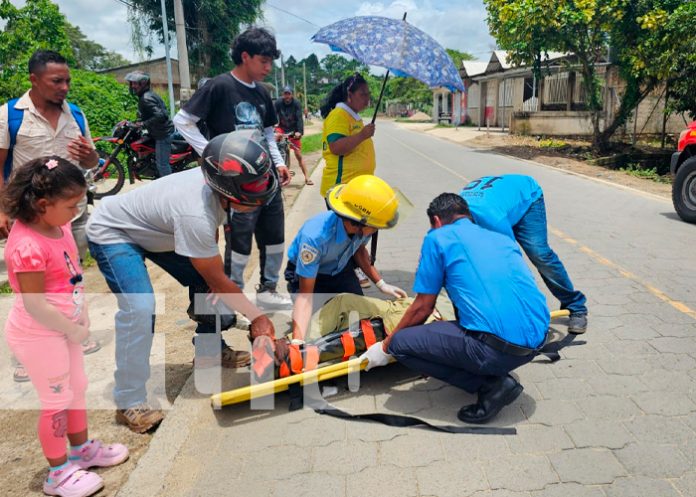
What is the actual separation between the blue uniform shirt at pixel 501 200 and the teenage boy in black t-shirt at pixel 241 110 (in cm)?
158

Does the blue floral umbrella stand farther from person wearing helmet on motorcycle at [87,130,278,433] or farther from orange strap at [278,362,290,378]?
orange strap at [278,362,290,378]

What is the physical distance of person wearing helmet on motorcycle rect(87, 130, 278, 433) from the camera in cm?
244

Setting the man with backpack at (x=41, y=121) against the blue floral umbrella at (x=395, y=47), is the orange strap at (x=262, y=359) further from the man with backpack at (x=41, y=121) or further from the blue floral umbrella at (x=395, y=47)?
the blue floral umbrella at (x=395, y=47)

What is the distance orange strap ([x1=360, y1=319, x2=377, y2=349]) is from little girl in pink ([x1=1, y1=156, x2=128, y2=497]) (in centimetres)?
154

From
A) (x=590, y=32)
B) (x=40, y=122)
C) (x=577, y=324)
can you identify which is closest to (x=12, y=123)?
(x=40, y=122)

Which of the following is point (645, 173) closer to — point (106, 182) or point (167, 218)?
point (106, 182)

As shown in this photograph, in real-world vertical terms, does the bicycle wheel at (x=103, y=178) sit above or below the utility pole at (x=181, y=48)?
below

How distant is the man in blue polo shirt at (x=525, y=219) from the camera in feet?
11.3

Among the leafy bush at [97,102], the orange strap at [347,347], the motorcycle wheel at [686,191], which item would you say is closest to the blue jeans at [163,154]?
the leafy bush at [97,102]

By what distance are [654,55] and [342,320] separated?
1391cm

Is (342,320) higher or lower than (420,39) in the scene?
lower

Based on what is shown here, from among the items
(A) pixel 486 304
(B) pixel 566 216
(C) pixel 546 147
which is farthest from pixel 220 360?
(C) pixel 546 147

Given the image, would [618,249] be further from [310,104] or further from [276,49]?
[310,104]

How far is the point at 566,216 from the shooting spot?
8.16 metres
